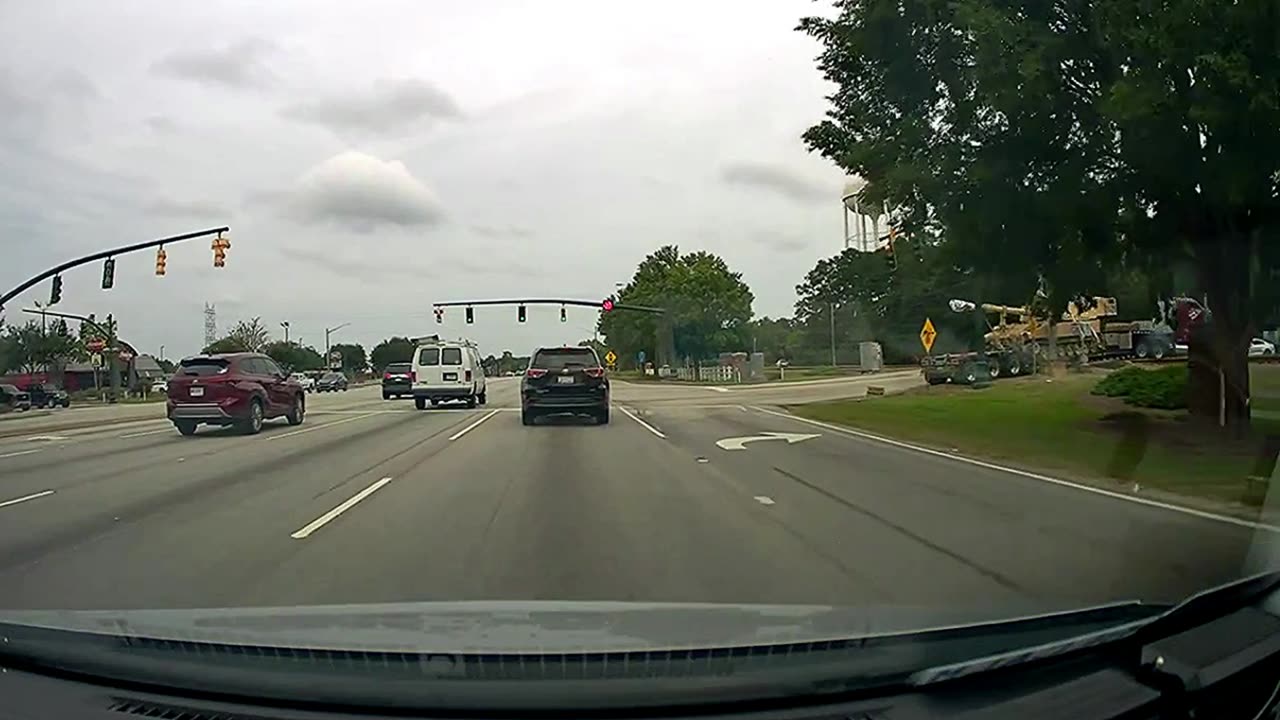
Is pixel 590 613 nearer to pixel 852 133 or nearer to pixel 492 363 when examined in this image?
pixel 852 133

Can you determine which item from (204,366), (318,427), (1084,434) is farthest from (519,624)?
(318,427)

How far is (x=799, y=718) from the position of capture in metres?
3.00

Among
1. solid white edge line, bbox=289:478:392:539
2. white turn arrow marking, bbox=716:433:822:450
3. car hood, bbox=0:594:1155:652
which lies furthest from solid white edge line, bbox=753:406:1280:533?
solid white edge line, bbox=289:478:392:539

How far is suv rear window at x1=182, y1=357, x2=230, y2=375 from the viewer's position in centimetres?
2369

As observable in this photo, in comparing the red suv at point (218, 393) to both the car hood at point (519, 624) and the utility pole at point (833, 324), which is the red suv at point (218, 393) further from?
the utility pole at point (833, 324)

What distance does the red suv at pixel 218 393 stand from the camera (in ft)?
77.0

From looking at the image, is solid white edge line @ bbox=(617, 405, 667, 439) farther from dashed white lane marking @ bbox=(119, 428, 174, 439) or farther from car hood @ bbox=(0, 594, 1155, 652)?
car hood @ bbox=(0, 594, 1155, 652)

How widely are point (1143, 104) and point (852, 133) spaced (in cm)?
874

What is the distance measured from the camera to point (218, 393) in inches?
928

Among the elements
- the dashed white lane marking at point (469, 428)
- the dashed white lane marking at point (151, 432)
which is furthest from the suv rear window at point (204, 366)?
the dashed white lane marking at point (469, 428)

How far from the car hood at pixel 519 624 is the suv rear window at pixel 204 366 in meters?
20.9

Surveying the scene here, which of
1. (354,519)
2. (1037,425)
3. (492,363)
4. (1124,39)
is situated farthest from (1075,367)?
(492,363)

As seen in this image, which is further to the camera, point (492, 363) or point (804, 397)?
point (492, 363)

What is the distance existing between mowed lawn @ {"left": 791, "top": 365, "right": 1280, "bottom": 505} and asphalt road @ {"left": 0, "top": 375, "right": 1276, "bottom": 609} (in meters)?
1.30
